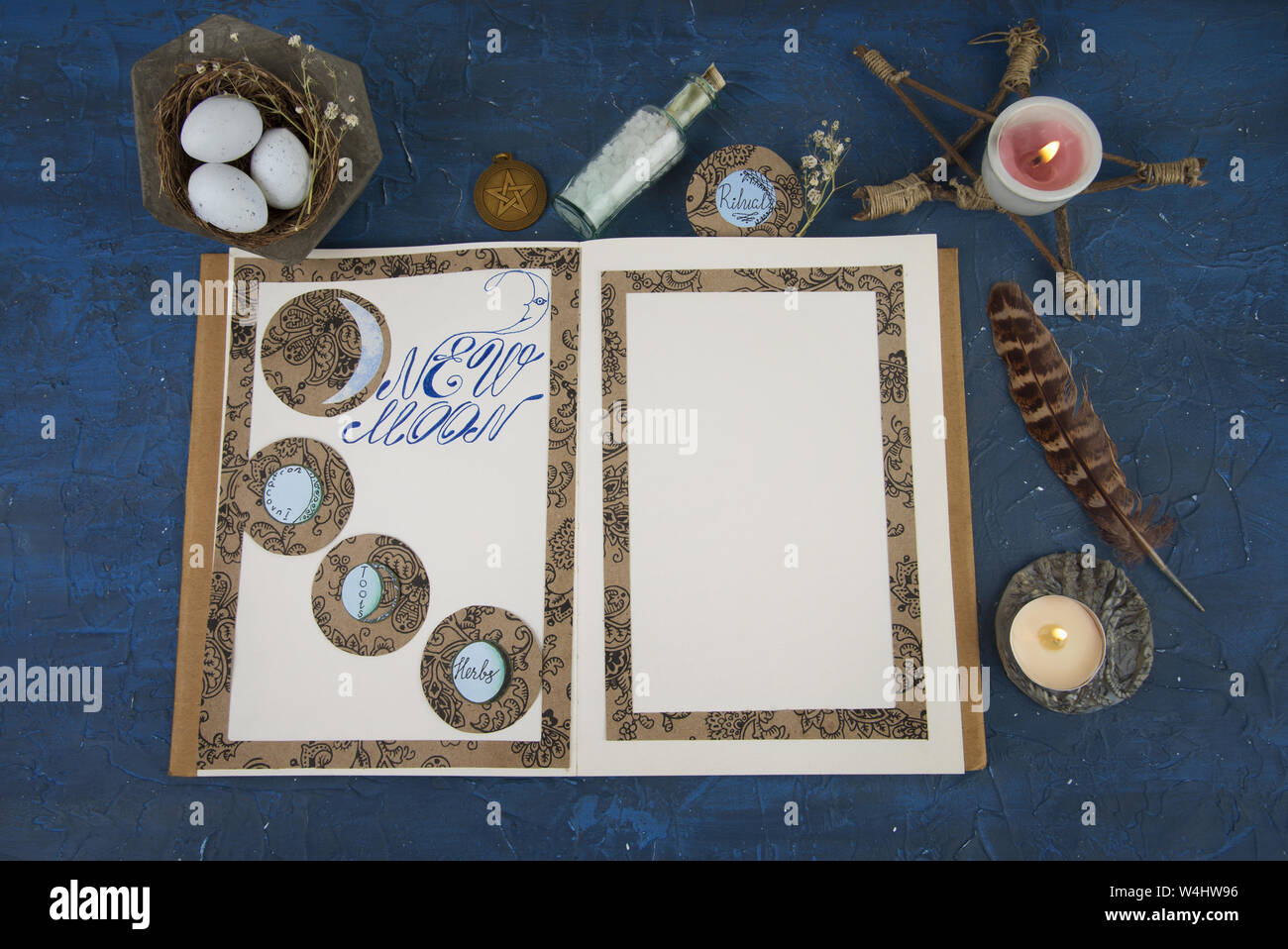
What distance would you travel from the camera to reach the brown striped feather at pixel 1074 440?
97 centimetres

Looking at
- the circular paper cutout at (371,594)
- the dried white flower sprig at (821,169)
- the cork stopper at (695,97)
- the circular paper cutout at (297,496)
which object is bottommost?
the circular paper cutout at (371,594)

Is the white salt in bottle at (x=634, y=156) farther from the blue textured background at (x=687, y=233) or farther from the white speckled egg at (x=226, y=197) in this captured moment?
the white speckled egg at (x=226, y=197)

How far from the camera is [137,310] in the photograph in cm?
103

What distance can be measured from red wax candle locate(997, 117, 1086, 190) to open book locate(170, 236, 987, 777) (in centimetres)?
13

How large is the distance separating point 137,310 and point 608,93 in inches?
27.9

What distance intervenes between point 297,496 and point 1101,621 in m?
1.04

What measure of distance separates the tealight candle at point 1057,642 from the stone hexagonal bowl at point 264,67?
3.19 feet

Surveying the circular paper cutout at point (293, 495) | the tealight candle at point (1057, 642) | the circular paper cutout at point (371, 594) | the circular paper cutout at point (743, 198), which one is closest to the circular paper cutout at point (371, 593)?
the circular paper cutout at point (371, 594)

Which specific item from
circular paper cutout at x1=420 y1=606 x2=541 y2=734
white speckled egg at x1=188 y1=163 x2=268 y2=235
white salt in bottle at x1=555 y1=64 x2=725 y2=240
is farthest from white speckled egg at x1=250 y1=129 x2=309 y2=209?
circular paper cutout at x1=420 y1=606 x2=541 y2=734

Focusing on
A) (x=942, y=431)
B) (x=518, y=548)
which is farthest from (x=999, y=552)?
(x=518, y=548)

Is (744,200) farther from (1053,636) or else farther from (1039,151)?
(1053,636)

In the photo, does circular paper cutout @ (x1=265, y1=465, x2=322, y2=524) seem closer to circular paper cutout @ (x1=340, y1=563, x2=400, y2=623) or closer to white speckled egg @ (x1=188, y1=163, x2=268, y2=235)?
circular paper cutout @ (x1=340, y1=563, x2=400, y2=623)

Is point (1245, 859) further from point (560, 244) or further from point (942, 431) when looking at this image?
point (560, 244)

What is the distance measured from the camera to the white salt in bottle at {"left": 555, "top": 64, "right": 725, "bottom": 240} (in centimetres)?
97
